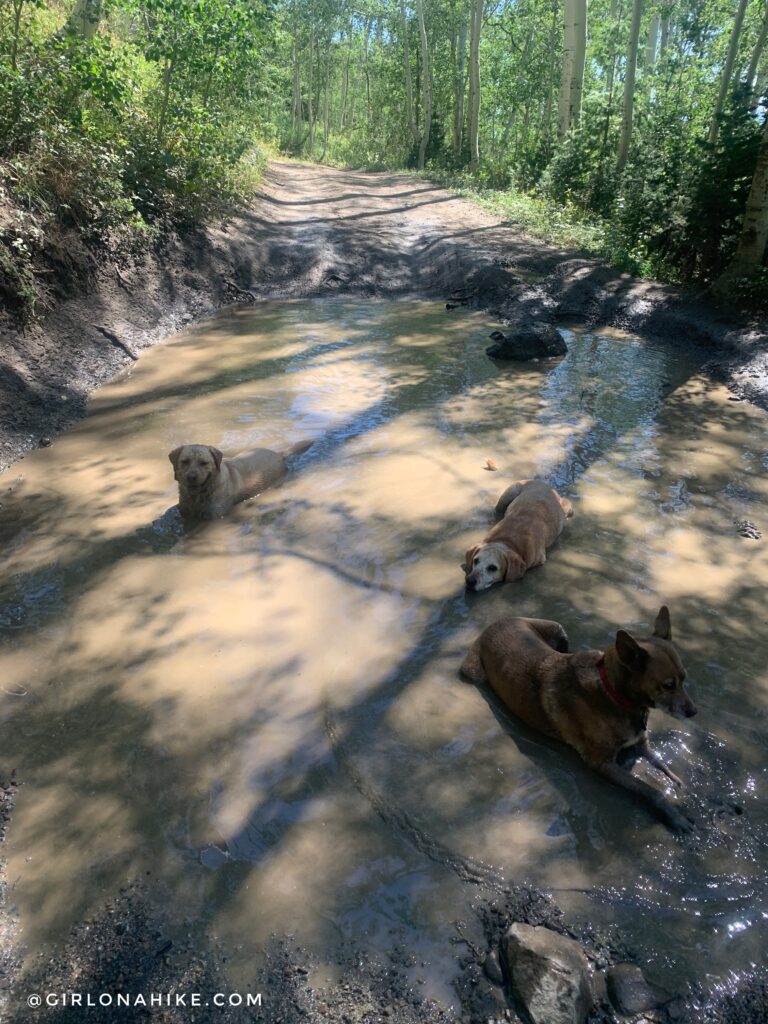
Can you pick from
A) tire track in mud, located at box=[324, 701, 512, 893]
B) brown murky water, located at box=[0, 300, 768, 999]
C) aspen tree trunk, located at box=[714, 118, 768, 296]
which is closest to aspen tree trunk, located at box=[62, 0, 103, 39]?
brown murky water, located at box=[0, 300, 768, 999]

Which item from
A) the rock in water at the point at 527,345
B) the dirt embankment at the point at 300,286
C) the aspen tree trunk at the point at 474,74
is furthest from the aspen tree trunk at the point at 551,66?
the rock in water at the point at 527,345

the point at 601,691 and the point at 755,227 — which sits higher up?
the point at 755,227

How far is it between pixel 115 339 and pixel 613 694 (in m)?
10.4

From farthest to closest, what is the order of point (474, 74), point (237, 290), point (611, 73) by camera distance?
point (611, 73) → point (474, 74) → point (237, 290)

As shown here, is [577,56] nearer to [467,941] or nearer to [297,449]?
[297,449]

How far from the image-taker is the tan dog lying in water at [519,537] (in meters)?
5.81

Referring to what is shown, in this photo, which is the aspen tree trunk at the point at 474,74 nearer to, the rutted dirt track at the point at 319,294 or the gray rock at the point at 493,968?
the rutted dirt track at the point at 319,294

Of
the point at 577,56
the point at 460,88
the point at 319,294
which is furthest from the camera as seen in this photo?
the point at 460,88

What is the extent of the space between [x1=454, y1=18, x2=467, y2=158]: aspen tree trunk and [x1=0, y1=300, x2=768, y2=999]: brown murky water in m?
36.1

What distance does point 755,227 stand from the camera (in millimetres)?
11625

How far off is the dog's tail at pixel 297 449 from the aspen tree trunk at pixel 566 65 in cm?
2011

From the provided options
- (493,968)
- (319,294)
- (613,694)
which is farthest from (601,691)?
(319,294)

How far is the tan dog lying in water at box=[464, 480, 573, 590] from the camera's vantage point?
581 centimetres

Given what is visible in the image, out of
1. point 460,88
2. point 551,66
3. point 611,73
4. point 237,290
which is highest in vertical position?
point 611,73
